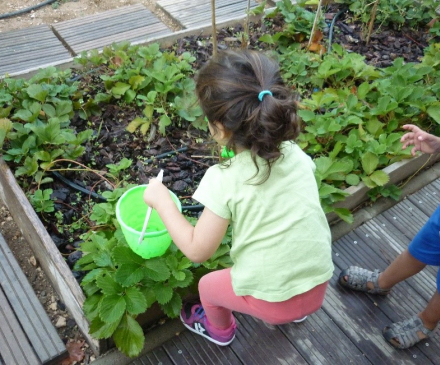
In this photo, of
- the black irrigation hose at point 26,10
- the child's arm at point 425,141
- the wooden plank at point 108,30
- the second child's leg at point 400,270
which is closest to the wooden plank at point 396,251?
the second child's leg at point 400,270

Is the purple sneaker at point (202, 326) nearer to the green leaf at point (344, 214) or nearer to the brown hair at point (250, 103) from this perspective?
the green leaf at point (344, 214)

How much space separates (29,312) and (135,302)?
56 centimetres

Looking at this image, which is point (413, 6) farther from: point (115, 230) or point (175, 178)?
point (115, 230)

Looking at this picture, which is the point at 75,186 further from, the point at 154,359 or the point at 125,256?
the point at 154,359

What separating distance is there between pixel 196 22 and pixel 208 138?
4.69 feet

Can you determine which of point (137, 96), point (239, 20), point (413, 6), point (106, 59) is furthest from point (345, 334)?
point (413, 6)

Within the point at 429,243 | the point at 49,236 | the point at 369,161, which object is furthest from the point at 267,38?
the point at 49,236

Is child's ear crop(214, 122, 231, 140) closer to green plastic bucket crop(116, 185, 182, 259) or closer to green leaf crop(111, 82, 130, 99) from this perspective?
green plastic bucket crop(116, 185, 182, 259)

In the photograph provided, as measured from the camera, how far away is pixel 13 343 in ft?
6.46

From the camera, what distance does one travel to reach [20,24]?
153 inches

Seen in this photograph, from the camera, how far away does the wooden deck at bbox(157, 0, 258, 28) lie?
3.83 meters

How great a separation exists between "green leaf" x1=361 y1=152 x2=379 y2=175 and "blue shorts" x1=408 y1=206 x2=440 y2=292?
2.13 ft

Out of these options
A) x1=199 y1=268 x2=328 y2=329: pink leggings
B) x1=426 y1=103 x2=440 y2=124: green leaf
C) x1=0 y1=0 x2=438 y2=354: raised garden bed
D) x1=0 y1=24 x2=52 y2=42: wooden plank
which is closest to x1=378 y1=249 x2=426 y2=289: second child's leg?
x1=0 y1=0 x2=438 y2=354: raised garden bed

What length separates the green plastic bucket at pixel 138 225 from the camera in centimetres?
174
